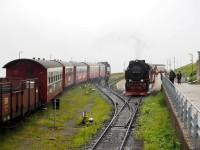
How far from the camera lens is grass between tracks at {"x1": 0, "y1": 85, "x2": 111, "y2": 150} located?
18.0m

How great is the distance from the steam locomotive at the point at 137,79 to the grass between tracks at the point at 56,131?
868cm

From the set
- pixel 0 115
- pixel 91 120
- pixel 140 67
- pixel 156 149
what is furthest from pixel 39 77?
pixel 140 67

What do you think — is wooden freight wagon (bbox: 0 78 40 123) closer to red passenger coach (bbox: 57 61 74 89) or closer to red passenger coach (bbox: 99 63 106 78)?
red passenger coach (bbox: 57 61 74 89)

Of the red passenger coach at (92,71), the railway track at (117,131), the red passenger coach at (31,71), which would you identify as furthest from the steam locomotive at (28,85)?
the red passenger coach at (92,71)

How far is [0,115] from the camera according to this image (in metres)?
17.1

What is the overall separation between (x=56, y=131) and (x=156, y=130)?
5.40m

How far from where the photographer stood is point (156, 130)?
2072cm

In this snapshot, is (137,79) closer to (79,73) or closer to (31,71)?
(79,73)

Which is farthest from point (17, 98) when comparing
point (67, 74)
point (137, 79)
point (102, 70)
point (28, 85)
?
point (102, 70)

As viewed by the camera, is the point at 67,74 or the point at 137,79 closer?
→ the point at 67,74

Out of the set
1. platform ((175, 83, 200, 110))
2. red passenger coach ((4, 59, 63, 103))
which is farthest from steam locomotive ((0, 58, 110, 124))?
platform ((175, 83, 200, 110))

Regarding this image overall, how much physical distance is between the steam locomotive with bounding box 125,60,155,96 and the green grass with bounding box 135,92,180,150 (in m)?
10.2

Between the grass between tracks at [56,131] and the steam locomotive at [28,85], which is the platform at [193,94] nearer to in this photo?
the grass between tracks at [56,131]

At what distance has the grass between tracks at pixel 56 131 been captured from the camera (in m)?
18.0
